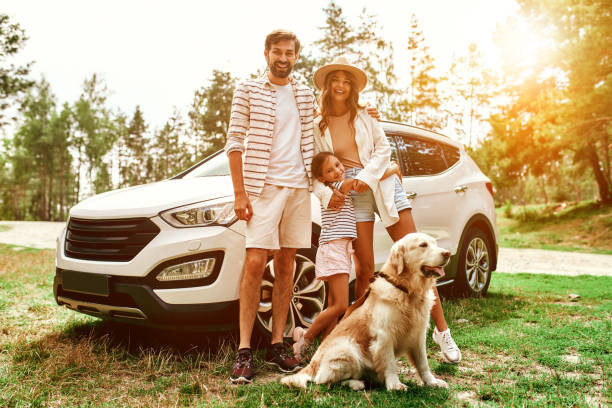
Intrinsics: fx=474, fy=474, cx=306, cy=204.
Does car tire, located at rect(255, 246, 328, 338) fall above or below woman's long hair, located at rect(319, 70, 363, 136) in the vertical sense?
below

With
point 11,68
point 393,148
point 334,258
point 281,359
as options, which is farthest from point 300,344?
point 11,68

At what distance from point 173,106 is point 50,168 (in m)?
16.4

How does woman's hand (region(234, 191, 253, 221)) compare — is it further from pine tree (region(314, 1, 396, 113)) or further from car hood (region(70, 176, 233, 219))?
pine tree (region(314, 1, 396, 113))

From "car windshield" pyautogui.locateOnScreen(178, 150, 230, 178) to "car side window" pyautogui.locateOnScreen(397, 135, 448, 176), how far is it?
1.82 m

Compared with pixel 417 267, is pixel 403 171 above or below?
above

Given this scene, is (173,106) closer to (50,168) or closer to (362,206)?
(50,168)

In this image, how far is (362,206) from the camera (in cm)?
362

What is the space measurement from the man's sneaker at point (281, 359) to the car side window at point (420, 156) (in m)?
2.37

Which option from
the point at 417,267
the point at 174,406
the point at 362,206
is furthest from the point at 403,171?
the point at 174,406

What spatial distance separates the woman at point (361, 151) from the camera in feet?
11.5

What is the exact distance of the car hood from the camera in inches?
129

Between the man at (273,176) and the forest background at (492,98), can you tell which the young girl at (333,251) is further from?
the forest background at (492,98)

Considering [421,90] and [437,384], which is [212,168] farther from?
[421,90]

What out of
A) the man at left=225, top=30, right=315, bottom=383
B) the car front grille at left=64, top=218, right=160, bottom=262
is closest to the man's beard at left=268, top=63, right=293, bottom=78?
the man at left=225, top=30, right=315, bottom=383
